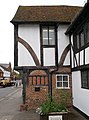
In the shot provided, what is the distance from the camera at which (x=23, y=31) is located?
16.8 m

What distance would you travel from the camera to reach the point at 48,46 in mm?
16812

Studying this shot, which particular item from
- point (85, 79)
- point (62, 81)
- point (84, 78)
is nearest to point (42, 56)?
point (62, 81)

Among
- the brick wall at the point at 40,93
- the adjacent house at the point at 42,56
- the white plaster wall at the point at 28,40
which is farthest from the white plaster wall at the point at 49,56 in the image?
the brick wall at the point at 40,93

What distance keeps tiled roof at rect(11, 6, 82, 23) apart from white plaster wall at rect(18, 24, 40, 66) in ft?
1.77

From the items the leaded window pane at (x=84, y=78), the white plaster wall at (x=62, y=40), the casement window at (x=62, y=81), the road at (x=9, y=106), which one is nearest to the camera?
the leaded window pane at (x=84, y=78)

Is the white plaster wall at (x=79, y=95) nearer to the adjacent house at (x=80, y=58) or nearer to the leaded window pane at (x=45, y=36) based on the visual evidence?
the adjacent house at (x=80, y=58)

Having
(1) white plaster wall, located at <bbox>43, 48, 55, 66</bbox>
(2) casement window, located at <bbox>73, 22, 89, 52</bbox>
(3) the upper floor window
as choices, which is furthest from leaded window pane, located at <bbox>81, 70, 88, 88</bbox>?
(3) the upper floor window

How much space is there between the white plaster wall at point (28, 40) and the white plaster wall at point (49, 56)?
463mm

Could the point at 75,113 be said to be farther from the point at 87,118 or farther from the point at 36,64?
the point at 36,64

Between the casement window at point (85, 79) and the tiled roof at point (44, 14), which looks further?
the tiled roof at point (44, 14)

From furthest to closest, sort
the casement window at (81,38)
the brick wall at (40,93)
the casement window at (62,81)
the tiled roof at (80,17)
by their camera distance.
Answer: the casement window at (62,81), the brick wall at (40,93), the casement window at (81,38), the tiled roof at (80,17)

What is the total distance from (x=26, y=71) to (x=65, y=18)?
174 inches

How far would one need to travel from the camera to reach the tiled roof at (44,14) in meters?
16.8

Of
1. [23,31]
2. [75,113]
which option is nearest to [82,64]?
[75,113]
